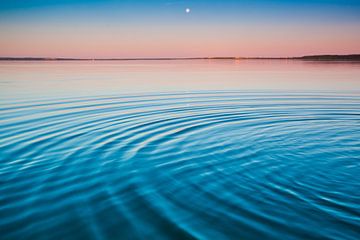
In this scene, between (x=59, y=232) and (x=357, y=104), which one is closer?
(x=59, y=232)

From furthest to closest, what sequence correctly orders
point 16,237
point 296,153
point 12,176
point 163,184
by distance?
point 296,153
point 12,176
point 163,184
point 16,237

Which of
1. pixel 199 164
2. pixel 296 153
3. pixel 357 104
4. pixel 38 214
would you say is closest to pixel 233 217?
pixel 199 164

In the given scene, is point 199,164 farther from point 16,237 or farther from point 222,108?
point 222,108

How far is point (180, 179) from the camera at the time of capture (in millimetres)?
7223

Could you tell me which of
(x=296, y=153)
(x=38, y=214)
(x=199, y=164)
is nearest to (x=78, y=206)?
(x=38, y=214)

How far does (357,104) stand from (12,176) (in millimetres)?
20113

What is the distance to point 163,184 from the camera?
274 inches

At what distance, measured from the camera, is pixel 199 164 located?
8.22 metres

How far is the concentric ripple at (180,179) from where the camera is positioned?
5.20m

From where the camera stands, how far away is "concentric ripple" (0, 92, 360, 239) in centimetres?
520

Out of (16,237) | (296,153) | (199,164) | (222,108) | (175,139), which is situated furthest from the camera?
(222,108)

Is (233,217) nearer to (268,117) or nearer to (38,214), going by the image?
(38,214)

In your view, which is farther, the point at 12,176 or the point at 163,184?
the point at 12,176

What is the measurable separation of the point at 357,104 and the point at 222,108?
922cm
